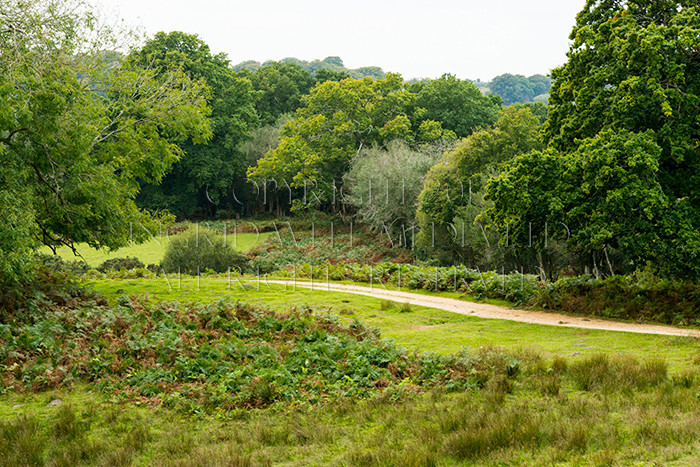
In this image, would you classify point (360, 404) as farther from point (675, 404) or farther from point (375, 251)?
point (375, 251)

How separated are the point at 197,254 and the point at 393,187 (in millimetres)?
14844

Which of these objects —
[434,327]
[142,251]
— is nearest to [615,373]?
[434,327]

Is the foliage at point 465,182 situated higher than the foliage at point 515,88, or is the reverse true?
the foliage at point 515,88

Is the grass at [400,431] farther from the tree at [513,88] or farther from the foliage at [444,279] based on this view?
Result: the tree at [513,88]

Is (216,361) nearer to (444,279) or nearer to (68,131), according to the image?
(68,131)

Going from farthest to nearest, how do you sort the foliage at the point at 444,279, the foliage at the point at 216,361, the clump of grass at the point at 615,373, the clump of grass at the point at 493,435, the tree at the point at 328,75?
the tree at the point at 328,75 < the foliage at the point at 444,279 < the foliage at the point at 216,361 < the clump of grass at the point at 615,373 < the clump of grass at the point at 493,435

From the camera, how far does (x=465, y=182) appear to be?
32156mm

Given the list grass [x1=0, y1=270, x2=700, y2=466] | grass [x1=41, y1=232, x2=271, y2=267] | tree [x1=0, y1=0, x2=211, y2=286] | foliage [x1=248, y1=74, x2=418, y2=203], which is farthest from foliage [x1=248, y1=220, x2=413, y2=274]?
grass [x1=0, y1=270, x2=700, y2=466]

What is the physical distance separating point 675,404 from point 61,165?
1324 centimetres

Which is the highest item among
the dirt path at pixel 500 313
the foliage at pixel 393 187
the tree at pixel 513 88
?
the tree at pixel 513 88

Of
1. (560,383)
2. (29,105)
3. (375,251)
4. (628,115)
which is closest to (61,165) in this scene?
(29,105)

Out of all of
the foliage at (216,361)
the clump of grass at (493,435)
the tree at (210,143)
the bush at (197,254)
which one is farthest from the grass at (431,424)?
the tree at (210,143)

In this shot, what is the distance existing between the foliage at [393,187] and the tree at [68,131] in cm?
2223

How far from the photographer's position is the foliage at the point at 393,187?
127 feet
